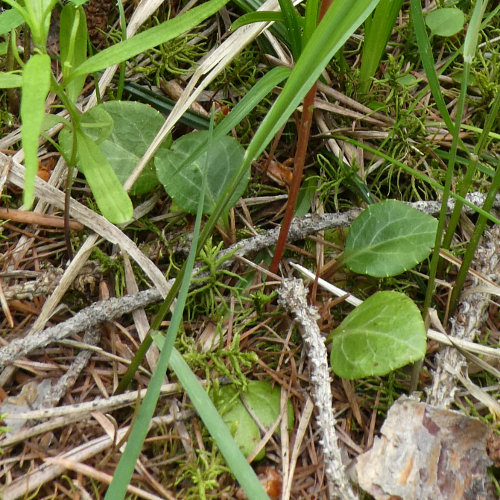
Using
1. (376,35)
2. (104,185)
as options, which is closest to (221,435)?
(104,185)

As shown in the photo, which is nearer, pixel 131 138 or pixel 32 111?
pixel 32 111

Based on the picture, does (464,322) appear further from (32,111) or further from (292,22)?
(32,111)

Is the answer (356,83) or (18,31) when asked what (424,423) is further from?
(18,31)

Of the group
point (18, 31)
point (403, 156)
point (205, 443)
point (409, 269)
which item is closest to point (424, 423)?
point (409, 269)

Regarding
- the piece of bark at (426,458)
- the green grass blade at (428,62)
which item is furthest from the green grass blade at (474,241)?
the piece of bark at (426,458)

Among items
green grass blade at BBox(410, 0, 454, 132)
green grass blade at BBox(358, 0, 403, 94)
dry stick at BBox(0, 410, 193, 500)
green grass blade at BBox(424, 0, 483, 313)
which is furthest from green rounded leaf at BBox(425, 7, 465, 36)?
dry stick at BBox(0, 410, 193, 500)

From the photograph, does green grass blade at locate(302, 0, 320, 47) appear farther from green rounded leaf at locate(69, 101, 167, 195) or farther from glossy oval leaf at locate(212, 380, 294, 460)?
glossy oval leaf at locate(212, 380, 294, 460)
